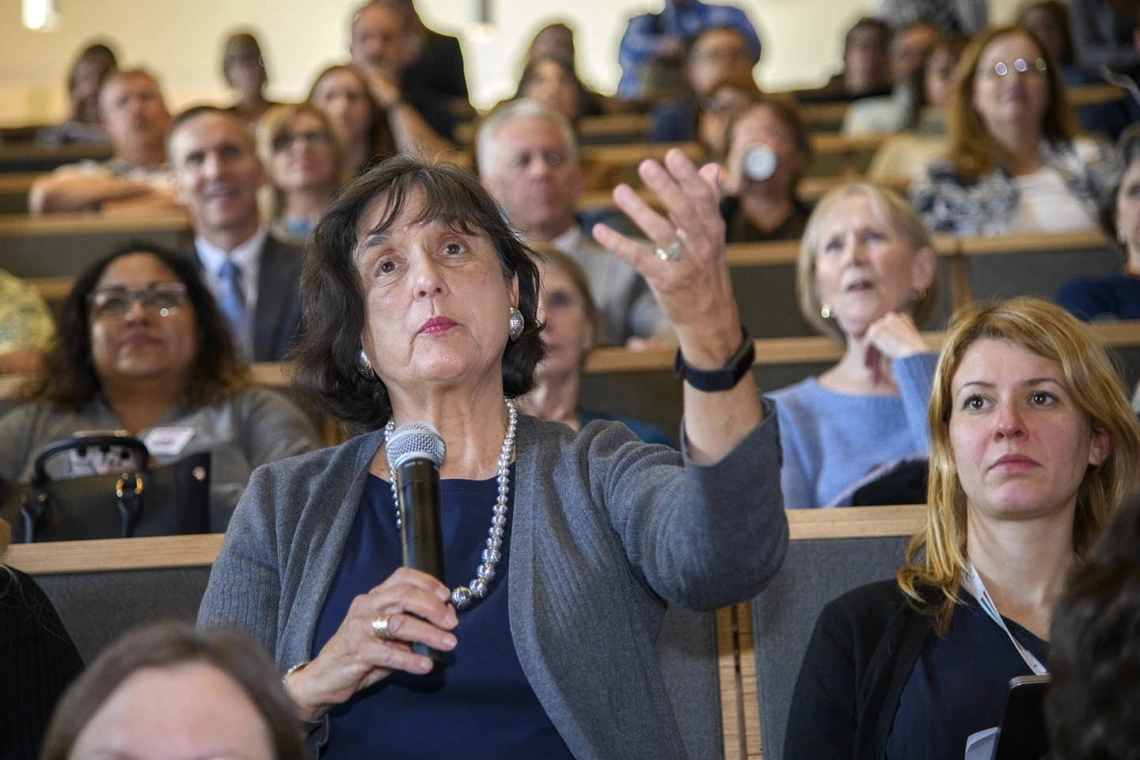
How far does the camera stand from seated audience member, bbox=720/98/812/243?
Answer: 375 cm

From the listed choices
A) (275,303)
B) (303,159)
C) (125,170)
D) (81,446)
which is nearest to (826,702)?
(81,446)

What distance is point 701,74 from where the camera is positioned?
216 inches

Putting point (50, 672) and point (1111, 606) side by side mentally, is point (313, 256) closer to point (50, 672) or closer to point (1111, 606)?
point (50, 672)

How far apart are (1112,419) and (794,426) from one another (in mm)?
821

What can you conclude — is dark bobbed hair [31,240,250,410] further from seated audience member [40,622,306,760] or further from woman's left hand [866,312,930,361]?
seated audience member [40,622,306,760]

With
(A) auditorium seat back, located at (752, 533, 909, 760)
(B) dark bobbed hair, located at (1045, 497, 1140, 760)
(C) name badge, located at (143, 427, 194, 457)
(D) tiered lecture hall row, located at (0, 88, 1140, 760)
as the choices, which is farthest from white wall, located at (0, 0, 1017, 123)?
(B) dark bobbed hair, located at (1045, 497, 1140, 760)

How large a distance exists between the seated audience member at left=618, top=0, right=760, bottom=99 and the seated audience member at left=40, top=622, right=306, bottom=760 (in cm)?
545

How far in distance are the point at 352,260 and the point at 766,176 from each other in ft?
7.33

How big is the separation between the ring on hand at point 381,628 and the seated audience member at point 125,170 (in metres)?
3.17

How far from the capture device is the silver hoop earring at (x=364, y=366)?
1678 mm

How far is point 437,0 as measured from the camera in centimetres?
875

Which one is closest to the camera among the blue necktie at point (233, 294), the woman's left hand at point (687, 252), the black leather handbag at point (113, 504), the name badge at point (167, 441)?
the woman's left hand at point (687, 252)

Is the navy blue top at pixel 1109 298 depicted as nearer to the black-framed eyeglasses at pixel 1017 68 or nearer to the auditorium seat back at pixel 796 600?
the black-framed eyeglasses at pixel 1017 68

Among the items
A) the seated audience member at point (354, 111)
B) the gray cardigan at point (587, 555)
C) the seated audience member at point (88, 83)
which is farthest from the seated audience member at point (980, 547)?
the seated audience member at point (88, 83)
